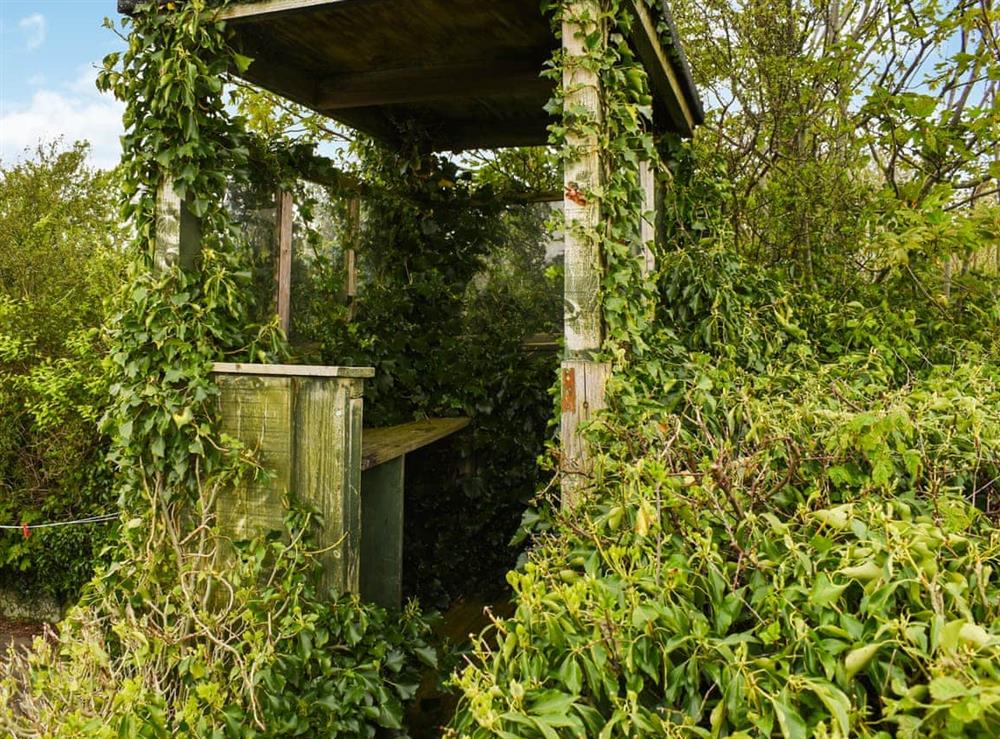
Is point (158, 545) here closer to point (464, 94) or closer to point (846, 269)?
point (464, 94)

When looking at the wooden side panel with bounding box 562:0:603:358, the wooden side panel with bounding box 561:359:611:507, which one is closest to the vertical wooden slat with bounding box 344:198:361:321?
the wooden side panel with bounding box 562:0:603:358

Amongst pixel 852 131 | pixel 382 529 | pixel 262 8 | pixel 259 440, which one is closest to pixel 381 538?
pixel 382 529

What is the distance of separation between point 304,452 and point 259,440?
0.19 meters

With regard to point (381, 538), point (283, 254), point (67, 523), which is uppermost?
point (283, 254)

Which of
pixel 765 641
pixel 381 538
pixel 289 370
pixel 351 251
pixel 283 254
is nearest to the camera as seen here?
pixel 765 641

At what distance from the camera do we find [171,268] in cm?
300

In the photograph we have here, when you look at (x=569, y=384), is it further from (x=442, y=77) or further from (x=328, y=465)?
(x=442, y=77)

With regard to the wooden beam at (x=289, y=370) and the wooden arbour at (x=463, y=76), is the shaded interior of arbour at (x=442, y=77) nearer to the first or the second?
the wooden arbour at (x=463, y=76)

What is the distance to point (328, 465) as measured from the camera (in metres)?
2.87

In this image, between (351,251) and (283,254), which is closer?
(283,254)

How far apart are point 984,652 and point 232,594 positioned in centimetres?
227

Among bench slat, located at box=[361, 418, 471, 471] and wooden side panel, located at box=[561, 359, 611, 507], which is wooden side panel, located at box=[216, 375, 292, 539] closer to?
bench slat, located at box=[361, 418, 471, 471]

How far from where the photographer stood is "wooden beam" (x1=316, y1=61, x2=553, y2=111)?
4027 mm

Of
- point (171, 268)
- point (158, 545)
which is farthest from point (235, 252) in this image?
point (158, 545)
